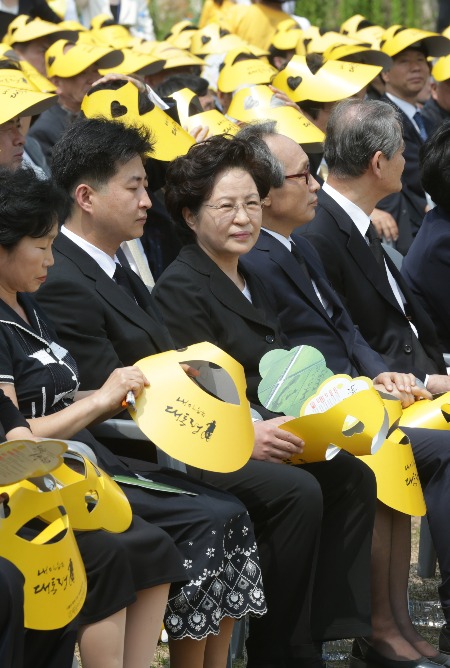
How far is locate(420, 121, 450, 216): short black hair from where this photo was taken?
579cm

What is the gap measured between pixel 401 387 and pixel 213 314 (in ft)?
2.76

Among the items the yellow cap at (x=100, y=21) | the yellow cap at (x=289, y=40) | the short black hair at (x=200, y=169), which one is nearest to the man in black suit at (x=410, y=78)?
the yellow cap at (x=289, y=40)

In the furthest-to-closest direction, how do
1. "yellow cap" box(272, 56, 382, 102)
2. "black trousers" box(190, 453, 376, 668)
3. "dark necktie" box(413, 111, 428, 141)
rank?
1. "dark necktie" box(413, 111, 428, 141)
2. "yellow cap" box(272, 56, 382, 102)
3. "black trousers" box(190, 453, 376, 668)

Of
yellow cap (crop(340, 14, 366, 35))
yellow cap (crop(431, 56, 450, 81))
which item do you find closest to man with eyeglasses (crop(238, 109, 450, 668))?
yellow cap (crop(431, 56, 450, 81))

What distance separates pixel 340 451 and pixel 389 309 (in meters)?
1.12

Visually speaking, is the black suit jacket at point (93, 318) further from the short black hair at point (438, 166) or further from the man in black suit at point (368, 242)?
the short black hair at point (438, 166)

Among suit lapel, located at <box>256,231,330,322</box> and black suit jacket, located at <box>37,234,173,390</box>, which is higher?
black suit jacket, located at <box>37,234,173,390</box>

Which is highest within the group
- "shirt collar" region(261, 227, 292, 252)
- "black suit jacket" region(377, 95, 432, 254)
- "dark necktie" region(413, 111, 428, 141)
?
"shirt collar" region(261, 227, 292, 252)

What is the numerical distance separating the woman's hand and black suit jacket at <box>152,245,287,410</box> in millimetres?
757

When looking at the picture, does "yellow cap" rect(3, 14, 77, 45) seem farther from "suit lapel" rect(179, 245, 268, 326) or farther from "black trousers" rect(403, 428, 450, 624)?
"black trousers" rect(403, 428, 450, 624)

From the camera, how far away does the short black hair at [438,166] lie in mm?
→ 5793

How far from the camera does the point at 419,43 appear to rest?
958 cm

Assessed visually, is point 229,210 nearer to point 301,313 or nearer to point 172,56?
point 301,313

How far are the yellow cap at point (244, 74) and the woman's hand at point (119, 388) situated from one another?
4.57m
